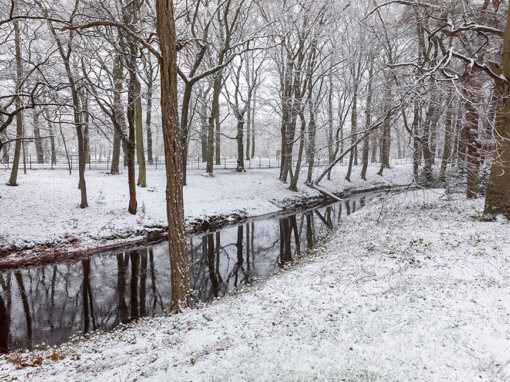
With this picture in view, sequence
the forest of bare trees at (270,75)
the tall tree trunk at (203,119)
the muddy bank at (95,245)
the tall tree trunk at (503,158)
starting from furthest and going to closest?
the tall tree trunk at (203,119), the muddy bank at (95,245), the tall tree trunk at (503,158), the forest of bare trees at (270,75)

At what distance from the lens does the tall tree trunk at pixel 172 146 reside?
5801mm

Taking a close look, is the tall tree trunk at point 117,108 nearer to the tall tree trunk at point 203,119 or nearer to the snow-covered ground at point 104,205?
the snow-covered ground at point 104,205

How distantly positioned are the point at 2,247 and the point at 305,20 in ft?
64.5

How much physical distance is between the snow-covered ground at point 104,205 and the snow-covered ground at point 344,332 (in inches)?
285

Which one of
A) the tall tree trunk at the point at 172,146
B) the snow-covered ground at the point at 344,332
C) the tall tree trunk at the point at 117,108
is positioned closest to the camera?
the snow-covered ground at the point at 344,332

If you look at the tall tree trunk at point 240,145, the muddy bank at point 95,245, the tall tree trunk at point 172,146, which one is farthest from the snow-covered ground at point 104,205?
the tall tree trunk at point 172,146

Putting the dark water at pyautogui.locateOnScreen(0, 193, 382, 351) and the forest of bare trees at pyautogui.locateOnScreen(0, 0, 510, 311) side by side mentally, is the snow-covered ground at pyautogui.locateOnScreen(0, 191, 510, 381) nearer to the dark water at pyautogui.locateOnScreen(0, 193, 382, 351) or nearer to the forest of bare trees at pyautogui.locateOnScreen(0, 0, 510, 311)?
the dark water at pyautogui.locateOnScreen(0, 193, 382, 351)

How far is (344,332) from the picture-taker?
4535mm

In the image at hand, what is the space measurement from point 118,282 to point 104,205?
7.29 meters

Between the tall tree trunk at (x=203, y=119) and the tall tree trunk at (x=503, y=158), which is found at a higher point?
the tall tree trunk at (x=203, y=119)

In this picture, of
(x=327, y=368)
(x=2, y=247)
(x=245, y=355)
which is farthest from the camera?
(x=2, y=247)

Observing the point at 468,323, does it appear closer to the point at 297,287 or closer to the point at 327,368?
the point at 327,368

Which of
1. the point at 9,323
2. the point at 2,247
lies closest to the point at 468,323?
the point at 9,323

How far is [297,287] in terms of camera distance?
23.0 ft
